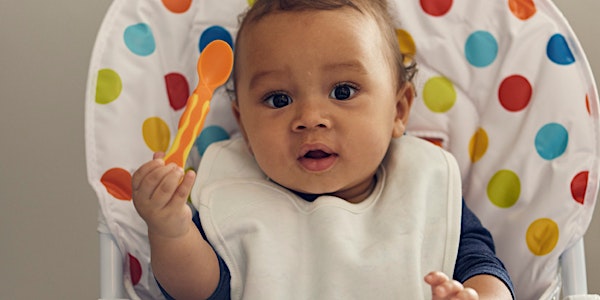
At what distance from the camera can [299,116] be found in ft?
3.35

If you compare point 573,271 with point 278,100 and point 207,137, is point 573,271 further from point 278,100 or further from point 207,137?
point 207,137

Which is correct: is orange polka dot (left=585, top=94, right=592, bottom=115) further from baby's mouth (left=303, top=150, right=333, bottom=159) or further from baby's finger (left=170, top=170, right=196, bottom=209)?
baby's finger (left=170, top=170, right=196, bottom=209)

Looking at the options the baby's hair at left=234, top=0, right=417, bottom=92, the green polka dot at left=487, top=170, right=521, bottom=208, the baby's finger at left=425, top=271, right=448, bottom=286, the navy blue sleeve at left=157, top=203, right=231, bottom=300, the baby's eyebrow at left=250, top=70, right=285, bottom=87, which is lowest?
the navy blue sleeve at left=157, top=203, right=231, bottom=300

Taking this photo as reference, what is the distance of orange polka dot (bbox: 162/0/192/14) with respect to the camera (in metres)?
1.19

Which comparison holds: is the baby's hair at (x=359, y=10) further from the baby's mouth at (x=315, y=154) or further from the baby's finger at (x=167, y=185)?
the baby's finger at (x=167, y=185)

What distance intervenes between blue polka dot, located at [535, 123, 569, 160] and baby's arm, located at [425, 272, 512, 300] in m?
0.22

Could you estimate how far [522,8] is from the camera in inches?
45.9

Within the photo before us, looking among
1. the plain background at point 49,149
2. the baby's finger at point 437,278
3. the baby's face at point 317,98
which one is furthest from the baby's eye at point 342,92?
→ the plain background at point 49,149

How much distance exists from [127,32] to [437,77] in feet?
1.41

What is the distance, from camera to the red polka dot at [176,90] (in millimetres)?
1186

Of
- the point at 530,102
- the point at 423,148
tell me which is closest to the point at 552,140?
the point at 530,102

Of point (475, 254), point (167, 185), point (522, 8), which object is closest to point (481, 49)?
point (522, 8)

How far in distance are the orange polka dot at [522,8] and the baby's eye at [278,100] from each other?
0.35m

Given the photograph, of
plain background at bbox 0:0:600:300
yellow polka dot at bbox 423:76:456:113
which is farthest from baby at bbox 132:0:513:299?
plain background at bbox 0:0:600:300
